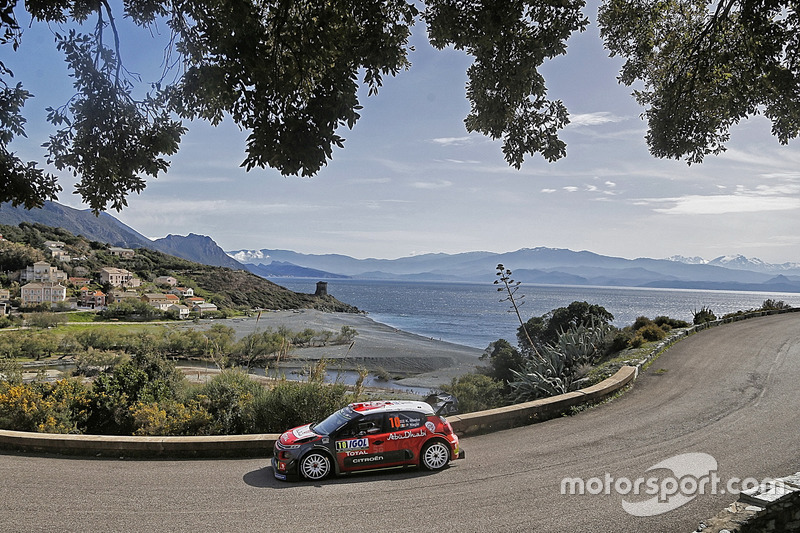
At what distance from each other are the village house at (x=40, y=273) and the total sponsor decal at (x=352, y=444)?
290ft

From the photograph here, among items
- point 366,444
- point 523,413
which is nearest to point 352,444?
point 366,444

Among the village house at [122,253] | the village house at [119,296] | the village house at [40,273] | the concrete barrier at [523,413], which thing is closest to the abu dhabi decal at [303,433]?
the concrete barrier at [523,413]

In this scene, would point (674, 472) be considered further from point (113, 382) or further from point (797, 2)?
point (113, 382)

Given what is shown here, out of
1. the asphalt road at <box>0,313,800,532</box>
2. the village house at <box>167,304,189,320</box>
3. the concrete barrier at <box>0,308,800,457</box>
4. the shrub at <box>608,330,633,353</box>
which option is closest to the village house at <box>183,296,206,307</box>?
the village house at <box>167,304,189,320</box>

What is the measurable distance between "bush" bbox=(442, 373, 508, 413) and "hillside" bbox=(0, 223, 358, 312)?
8551cm

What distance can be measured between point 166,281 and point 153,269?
1282 centimetres

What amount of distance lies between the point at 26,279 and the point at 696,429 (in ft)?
308

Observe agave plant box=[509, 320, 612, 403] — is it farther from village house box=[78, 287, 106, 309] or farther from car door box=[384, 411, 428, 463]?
village house box=[78, 287, 106, 309]

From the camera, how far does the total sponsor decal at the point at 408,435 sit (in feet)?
22.5

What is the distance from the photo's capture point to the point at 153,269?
4382 inches

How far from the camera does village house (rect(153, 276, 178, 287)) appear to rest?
100188 millimetres

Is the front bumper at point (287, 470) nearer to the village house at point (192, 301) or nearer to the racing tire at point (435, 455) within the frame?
the racing tire at point (435, 455)

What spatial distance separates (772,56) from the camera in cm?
607

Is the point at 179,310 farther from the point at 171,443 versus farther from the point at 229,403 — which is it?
the point at 171,443
